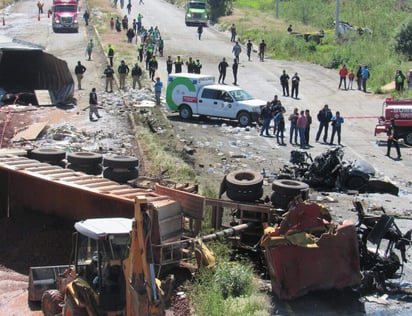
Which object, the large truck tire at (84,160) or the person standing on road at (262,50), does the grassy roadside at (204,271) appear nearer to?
the large truck tire at (84,160)

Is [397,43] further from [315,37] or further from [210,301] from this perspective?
[210,301]

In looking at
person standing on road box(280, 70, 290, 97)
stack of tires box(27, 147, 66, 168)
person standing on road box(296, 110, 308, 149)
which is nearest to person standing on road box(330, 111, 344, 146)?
person standing on road box(296, 110, 308, 149)

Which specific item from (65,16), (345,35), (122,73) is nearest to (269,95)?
(122,73)

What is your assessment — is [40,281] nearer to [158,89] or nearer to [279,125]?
[279,125]

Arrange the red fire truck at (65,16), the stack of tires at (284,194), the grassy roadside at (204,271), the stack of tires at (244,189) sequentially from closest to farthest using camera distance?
1. the grassy roadside at (204,271)
2. the stack of tires at (284,194)
3. the stack of tires at (244,189)
4. the red fire truck at (65,16)

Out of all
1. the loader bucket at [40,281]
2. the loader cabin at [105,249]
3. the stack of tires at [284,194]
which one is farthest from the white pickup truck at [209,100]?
the loader cabin at [105,249]

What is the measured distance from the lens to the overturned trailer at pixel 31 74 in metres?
32.6

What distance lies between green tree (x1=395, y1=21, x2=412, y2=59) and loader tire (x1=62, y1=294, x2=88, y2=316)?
122 feet

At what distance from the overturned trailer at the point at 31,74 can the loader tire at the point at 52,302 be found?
21456 mm

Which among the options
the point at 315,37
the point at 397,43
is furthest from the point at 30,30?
the point at 397,43

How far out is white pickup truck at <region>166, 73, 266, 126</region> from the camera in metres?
30.4

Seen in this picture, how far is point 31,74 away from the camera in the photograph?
3478 centimetres

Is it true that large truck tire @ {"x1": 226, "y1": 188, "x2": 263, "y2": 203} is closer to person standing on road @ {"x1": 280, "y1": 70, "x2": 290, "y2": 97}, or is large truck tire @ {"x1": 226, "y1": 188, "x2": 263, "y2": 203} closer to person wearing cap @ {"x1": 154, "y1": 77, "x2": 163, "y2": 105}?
person wearing cap @ {"x1": 154, "y1": 77, "x2": 163, "y2": 105}

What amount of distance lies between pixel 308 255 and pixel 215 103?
19068mm
